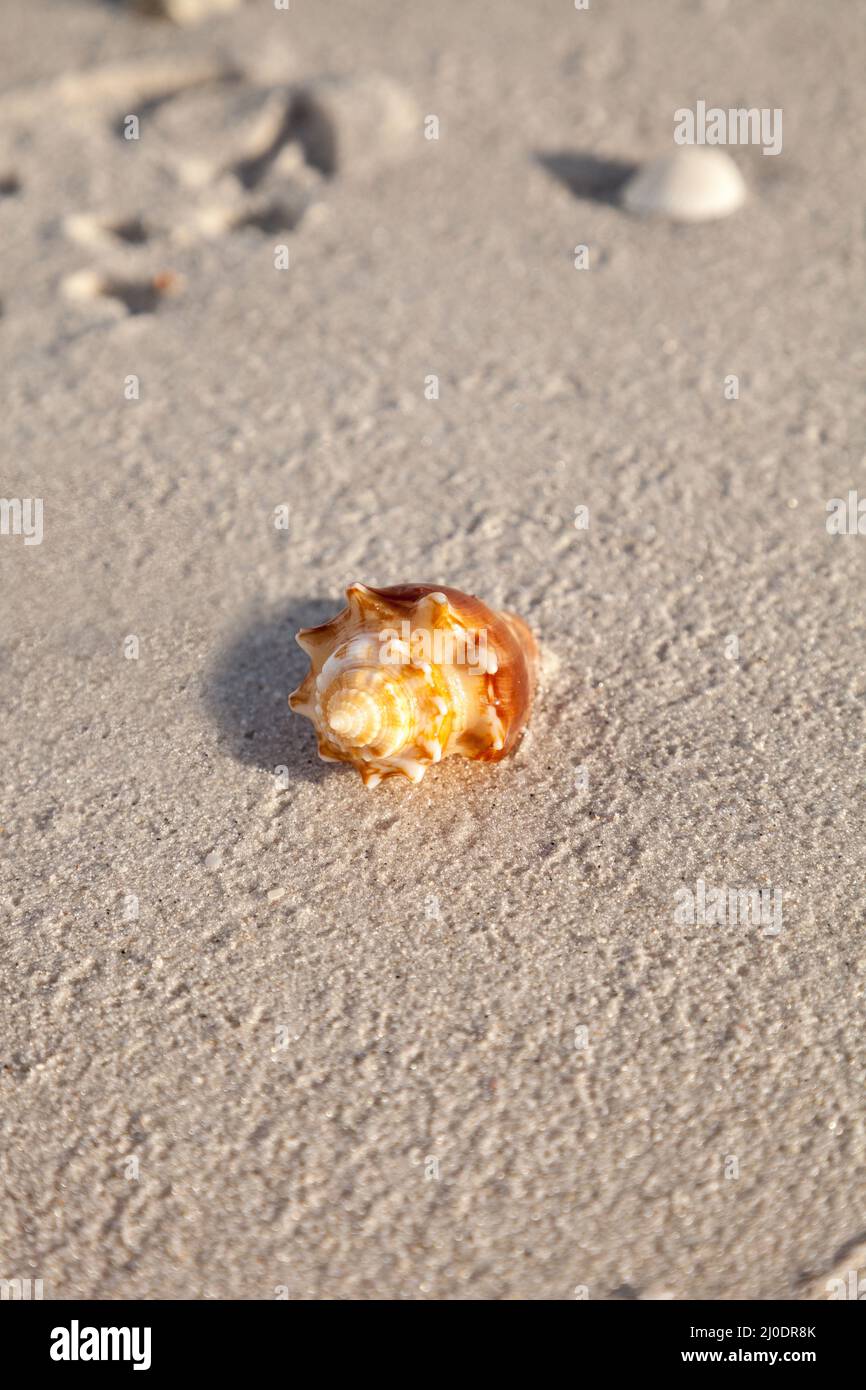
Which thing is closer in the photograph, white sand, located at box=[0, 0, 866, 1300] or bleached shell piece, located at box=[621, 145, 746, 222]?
white sand, located at box=[0, 0, 866, 1300]

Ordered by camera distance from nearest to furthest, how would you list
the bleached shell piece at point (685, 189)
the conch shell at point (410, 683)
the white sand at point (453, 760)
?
the white sand at point (453, 760) < the conch shell at point (410, 683) < the bleached shell piece at point (685, 189)

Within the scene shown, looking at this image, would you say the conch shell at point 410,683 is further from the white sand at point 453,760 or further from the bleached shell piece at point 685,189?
the bleached shell piece at point 685,189

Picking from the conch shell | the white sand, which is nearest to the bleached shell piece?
the white sand

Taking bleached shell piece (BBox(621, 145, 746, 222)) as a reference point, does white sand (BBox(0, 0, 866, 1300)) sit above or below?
below

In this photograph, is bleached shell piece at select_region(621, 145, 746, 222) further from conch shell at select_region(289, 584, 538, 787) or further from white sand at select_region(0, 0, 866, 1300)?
conch shell at select_region(289, 584, 538, 787)

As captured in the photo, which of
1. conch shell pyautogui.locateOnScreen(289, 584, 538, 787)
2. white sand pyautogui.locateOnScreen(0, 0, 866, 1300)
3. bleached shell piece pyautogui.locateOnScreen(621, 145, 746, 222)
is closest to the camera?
white sand pyautogui.locateOnScreen(0, 0, 866, 1300)

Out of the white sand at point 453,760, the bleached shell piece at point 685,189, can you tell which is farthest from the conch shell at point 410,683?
the bleached shell piece at point 685,189
